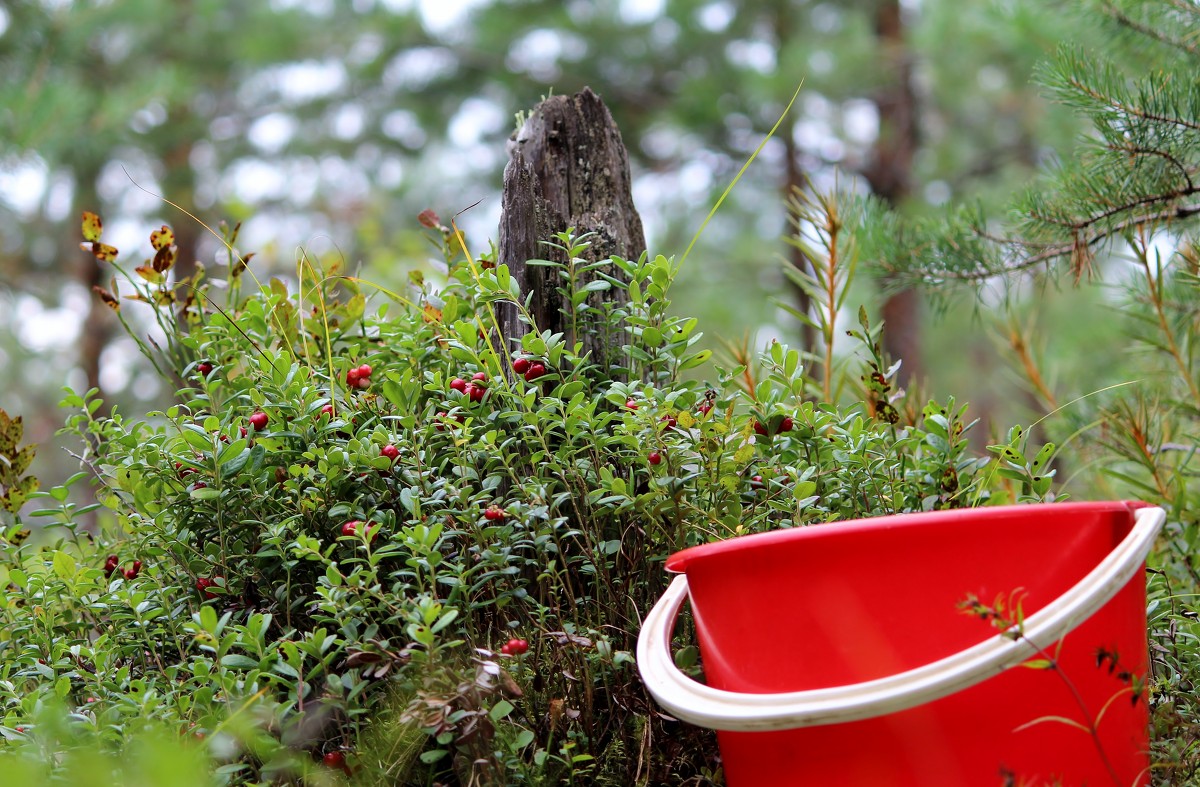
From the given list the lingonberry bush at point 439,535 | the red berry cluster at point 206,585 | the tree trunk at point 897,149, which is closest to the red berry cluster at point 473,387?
the lingonberry bush at point 439,535

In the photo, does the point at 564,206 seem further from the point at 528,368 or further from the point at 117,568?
the point at 117,568

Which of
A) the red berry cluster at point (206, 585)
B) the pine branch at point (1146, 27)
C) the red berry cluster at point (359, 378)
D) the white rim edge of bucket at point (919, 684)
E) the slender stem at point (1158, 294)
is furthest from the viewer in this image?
the pine branch at point (1146, 27)

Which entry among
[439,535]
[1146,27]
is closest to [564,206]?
[439,535]

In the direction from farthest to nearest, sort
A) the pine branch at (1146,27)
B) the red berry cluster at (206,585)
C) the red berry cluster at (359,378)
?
the pine branch at (1146,27) → the red berry cluster at (359,378) → the red berry cluster at (206,585)

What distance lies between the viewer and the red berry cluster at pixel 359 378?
4.11 feet

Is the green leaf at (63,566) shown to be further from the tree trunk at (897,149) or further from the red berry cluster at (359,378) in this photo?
the tree trunk at (897,149)

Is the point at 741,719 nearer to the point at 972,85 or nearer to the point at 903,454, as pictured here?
the point at 903,454

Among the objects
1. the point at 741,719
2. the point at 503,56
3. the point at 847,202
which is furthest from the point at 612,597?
the point at 503,56

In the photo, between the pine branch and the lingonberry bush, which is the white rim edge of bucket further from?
the pine branch

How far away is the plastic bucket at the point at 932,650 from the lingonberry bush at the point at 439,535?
217 mm

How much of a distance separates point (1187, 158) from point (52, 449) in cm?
1129

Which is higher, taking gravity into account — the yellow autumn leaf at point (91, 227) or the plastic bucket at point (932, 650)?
the yellow autumn leaf at point (91, 227)

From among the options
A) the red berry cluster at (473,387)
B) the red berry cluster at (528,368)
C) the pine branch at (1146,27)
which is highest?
the pine branch at (1146,27)

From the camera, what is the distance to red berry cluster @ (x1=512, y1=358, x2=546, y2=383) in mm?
1162
